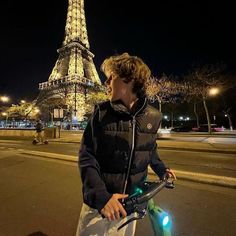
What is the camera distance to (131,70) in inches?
71.9

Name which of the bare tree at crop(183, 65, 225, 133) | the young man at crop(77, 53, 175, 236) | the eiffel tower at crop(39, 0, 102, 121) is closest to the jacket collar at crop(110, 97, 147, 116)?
the young man at crop(77, 53, 175, 236)

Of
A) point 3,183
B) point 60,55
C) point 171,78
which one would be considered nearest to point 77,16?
point 60,55

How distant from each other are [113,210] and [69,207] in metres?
3.37

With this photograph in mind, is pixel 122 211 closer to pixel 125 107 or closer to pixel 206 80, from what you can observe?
pixel 125 107

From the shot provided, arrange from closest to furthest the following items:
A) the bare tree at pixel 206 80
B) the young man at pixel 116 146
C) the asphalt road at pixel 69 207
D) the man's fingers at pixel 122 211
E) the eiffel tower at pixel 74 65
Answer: the man's fingers at pixel 122 211 → the young man at pixel 116 146 → the asphalt road at pixel 69 207 → the bare tree at pixel 206 80 → the eiffel tower at pixel 74 65

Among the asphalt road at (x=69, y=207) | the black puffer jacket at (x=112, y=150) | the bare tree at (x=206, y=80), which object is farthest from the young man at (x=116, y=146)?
the bare tree at (x=206, y=80)

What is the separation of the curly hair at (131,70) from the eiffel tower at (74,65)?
236 ft

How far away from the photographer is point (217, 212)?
424 centimetres

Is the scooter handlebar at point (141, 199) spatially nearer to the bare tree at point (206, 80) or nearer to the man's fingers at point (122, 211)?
the man's fingers at point (122, 211)

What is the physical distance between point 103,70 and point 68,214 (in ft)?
10.5

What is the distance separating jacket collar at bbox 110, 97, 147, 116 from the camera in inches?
68.2

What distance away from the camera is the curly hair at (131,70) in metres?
1.83

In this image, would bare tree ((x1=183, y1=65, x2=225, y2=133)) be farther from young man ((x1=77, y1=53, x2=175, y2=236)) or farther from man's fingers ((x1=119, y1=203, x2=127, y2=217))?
man's fingers ((x1=119, y1=203, x2=127, y2=217))

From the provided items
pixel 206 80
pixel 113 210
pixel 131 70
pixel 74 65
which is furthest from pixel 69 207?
pixel 74 65
